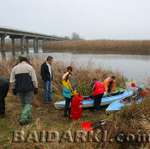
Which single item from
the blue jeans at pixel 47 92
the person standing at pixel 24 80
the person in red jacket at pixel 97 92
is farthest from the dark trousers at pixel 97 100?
the person standing at pixel 24 80

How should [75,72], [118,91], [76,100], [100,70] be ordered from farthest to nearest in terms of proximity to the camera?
[100,70]
[75,72]
[118,91]
[76,100]

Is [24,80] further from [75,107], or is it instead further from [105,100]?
[105,100]

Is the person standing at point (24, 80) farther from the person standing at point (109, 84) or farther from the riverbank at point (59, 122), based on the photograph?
the person standing at point (109, 84)

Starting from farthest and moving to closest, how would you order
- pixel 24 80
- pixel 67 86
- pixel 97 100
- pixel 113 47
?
pixel 113 47 < pixel 97 100 < pixel 67 86 < pixel 24 80

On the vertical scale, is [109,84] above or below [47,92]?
above

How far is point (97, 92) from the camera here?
10.4 metres

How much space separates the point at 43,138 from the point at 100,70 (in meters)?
8.87

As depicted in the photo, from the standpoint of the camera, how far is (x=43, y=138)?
22.4 feet

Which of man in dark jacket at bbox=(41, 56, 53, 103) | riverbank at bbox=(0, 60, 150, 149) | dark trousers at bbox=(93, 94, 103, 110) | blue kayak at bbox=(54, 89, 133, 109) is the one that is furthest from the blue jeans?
dark trousers at bbox=(93, 94, 103, 110)

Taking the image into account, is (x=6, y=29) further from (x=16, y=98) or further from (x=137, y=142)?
(x=137, y=142)

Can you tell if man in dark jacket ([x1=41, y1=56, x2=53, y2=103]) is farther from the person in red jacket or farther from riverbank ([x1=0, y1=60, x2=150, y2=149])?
the person in red jacket

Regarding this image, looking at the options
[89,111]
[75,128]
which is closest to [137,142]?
[75,128]

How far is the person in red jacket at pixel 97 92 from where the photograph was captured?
34.0ft

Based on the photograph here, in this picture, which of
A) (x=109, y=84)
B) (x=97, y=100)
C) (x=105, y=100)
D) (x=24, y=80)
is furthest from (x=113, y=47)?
(x=24, y=80)
